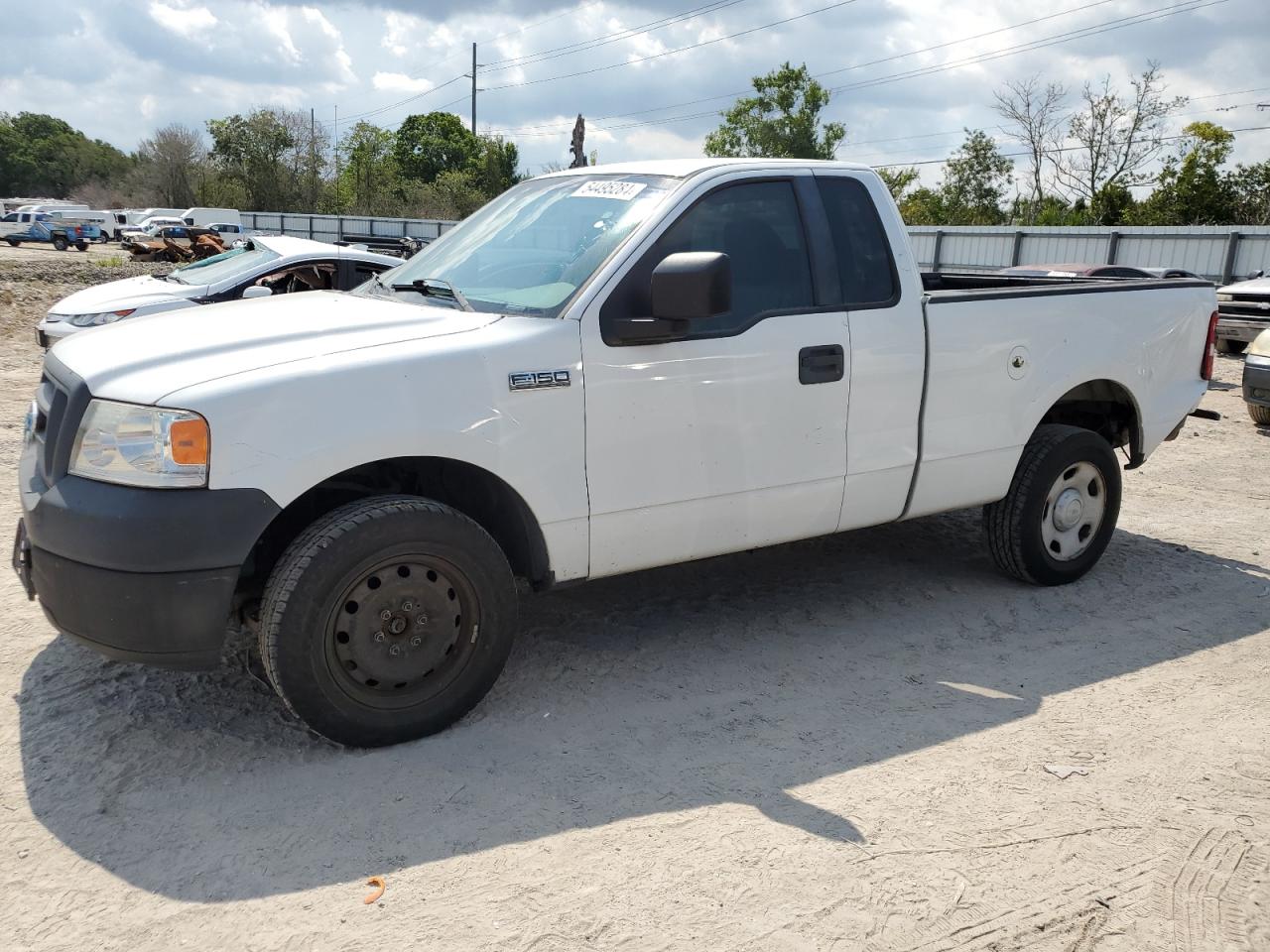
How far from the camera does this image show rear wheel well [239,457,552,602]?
153 inches

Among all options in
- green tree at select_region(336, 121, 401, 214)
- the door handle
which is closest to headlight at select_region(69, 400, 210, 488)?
the door handle

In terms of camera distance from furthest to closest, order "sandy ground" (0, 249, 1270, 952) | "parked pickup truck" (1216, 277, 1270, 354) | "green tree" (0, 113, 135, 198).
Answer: "green tree" (0, 113, 135, 198), "parked pickup truck" (1216, 277, 1270, 354), "sandy ground" (0, 249, 1270, 952)

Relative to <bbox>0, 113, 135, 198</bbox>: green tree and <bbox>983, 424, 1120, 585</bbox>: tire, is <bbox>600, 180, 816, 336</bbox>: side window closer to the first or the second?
<bbox>983, 424, 1120, 585</bbox>: tire

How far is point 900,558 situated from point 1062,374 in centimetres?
139

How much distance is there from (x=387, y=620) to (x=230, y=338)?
1116 mm

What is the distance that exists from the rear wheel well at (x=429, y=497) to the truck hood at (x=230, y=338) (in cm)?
45

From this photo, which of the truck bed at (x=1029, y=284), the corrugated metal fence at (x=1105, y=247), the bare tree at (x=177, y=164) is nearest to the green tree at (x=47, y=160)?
the bare tree at (x=177, y=164)

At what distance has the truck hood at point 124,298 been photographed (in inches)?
410

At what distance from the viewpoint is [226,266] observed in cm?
1120

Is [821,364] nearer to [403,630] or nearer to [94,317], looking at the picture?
[403,630]

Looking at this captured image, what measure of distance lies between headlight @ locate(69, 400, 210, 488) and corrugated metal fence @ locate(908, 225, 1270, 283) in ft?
56.9

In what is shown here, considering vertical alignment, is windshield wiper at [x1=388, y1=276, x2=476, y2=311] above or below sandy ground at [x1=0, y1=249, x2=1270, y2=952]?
above

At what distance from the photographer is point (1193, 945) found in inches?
116

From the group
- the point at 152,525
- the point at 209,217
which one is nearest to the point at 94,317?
the point at 152,525
